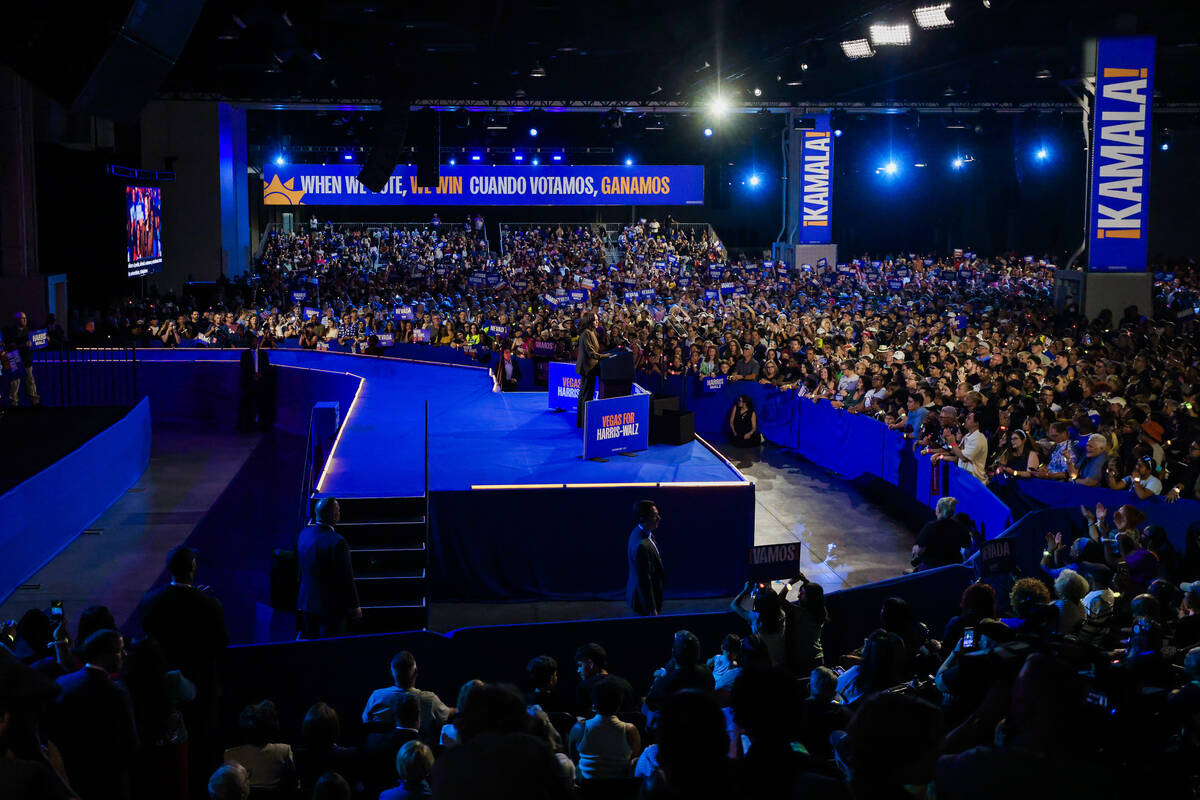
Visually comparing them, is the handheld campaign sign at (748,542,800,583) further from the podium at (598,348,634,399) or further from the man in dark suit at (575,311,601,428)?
the man in dark suit at (575,311,601,428)

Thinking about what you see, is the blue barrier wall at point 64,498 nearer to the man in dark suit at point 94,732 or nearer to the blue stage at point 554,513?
the blue stage at point 554,513

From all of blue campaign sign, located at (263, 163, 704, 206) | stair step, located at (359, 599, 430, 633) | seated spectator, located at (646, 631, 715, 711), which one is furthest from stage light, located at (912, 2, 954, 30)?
blue campaign sign, located at (263, 163, 704, 206)

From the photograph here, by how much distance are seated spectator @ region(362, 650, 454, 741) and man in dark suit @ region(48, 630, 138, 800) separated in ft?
5.35

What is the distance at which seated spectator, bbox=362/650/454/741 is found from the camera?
20.1ft

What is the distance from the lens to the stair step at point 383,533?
1092 cm

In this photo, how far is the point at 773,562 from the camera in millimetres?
8711

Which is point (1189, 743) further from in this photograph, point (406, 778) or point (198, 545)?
point (198, 545)

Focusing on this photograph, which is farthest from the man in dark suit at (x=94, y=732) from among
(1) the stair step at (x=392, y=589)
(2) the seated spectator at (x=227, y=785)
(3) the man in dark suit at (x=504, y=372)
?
(3) the man in dark suit at (x=504, y=372)

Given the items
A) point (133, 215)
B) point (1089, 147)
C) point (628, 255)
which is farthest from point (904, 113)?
point (133, 215)

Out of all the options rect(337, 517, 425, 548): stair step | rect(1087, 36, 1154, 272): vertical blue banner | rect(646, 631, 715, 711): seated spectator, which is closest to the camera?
rect(646, 631, 715, 711): seated spectator

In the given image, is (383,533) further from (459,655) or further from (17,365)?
(17,365)

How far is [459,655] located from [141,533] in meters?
7.75

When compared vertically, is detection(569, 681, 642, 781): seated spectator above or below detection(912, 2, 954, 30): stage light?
below

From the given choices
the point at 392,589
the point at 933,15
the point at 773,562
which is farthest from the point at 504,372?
the point at 773,562
